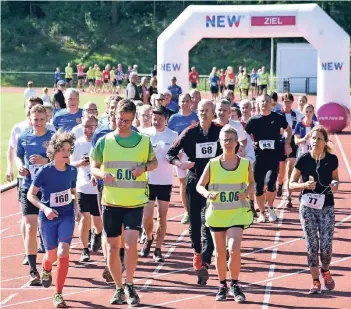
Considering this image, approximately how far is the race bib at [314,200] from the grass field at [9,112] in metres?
10.2

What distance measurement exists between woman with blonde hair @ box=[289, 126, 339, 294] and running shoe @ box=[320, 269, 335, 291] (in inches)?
4.9

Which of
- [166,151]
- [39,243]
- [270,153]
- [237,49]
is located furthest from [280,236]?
[237,49]

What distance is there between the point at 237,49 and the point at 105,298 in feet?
172

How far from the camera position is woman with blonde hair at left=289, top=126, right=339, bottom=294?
9.59m

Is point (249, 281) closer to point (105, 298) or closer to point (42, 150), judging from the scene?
point (105, 298)

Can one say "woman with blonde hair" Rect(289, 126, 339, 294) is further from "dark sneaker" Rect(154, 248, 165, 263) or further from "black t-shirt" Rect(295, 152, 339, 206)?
"dark sneaker" Rect(154, 248, 165, 263)

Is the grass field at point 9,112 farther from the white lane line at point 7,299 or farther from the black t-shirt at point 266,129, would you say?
the white lane line at point 7,299

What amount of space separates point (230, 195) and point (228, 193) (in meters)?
0.03

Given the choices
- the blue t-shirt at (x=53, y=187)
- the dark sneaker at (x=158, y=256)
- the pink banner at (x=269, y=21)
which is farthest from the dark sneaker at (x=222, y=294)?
the pink banner at (x=269, y=21)

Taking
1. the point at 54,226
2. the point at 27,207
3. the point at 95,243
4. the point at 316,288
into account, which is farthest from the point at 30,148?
the point at 316,288

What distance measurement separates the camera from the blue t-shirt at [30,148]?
10.5 meters

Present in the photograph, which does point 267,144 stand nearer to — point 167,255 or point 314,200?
point 167,255

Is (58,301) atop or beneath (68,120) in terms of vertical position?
beneath

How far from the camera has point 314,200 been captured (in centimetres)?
959
